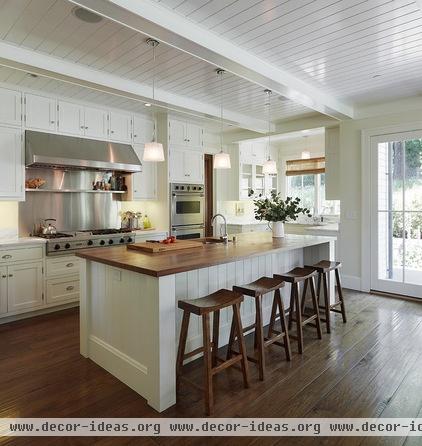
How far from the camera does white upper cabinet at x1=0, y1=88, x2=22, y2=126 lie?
384 cm

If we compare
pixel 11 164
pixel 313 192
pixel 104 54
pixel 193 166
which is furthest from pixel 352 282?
pixel 11 164

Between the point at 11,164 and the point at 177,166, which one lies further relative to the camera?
the point at 177,166

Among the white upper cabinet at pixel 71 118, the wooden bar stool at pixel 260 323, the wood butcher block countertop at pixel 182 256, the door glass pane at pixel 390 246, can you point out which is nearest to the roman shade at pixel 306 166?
the door glass pane at pixel 390 246

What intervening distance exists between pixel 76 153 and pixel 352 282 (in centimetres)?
438

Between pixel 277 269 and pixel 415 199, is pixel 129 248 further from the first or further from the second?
pixel 415 199

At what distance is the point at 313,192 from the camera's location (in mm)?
7227

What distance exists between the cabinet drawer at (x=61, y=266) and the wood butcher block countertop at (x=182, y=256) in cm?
146

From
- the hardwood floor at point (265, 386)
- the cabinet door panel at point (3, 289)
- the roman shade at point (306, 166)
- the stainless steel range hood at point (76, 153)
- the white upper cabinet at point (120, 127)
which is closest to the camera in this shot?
the hardwood floor at point (265, 386)

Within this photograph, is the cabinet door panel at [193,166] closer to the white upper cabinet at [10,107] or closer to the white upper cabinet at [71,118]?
the white upper cabinet at [71,118]

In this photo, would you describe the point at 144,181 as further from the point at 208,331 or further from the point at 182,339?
the point at 208,331

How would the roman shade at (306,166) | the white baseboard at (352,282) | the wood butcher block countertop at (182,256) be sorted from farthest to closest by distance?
the roman shade at (306,166)
the white baseboard at (352,282)
the wood butcher block countertop at (182,256)

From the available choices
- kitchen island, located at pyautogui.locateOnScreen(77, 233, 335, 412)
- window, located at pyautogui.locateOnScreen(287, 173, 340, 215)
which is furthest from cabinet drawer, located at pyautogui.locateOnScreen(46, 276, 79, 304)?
window, located at pyautogui.locateOnScreen(287, 173, 340, 215)

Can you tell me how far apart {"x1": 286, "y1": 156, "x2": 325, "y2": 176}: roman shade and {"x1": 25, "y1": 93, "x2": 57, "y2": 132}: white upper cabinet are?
16.4 ft

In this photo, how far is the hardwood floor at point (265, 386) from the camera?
207 centimetres
